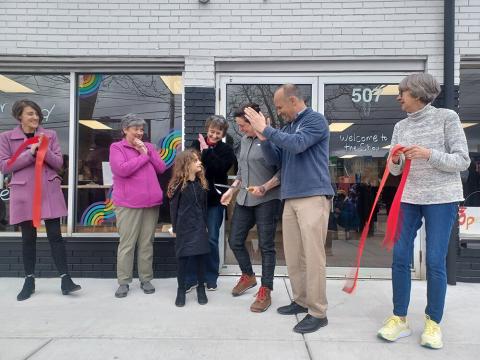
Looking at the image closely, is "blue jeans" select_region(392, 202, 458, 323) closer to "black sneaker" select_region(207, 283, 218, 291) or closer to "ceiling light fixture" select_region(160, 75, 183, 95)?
"black sneaker" select_region(207, 283, 218, 291)

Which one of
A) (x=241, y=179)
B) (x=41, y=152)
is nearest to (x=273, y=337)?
(x=241, y=179)

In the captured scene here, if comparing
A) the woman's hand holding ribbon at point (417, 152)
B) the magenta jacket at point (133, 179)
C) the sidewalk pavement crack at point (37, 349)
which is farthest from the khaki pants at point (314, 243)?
the sidewalk pavement crack at point (37, 349)

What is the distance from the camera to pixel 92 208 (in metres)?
5.19

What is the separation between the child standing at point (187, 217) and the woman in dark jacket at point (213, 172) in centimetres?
23

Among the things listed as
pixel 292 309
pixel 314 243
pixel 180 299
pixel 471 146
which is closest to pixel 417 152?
pixel 314 243

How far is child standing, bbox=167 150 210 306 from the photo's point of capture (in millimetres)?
3877

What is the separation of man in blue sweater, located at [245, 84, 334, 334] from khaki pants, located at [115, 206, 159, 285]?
1.62 meters

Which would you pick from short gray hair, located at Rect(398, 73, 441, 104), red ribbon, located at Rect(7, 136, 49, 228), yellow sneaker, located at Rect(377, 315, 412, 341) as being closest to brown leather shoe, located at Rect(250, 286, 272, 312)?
yellow sneaker, located at Rect(377, 315, 412, 341)

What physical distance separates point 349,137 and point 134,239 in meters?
2.78

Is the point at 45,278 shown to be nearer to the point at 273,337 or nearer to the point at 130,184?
the point at 130,184

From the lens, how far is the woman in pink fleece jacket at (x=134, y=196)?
13.7 feet

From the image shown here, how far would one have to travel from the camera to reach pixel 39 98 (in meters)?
5.23

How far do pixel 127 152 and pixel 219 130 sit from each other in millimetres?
970

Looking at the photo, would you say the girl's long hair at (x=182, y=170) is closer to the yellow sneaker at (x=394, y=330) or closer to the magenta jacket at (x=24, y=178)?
the magenta jacket at (x=24, y=178)
